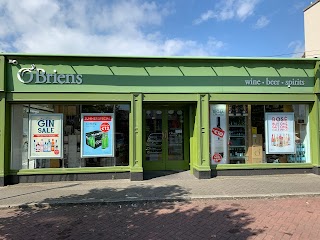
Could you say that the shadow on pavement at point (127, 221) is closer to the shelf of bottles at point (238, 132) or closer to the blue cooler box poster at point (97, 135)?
the blue cooler box poster at point (97, 135)

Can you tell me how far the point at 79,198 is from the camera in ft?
24.3

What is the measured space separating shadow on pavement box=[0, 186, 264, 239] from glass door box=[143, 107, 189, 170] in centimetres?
369

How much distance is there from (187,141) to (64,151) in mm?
4418

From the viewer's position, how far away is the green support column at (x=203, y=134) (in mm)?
9969

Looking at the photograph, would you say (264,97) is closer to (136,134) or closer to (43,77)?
(136,134)

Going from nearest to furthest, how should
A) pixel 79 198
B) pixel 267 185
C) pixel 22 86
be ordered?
pixel 79 198 → pixel 267 185 → pixel 22 86

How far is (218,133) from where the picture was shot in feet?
34.6

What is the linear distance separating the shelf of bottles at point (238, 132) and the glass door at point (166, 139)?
1.68 m

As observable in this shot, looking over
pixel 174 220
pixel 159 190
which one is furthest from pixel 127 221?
pixel 159 190

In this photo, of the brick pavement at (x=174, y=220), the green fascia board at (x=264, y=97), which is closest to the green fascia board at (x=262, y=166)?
the green fascia board at (x=264, y=97)

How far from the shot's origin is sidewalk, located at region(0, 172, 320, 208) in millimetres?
7348

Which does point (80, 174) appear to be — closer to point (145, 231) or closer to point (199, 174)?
point (199, 174)

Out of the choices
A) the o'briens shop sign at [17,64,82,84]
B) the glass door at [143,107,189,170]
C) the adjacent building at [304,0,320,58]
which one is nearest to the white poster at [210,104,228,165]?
the glass door at [143,107,189,170]

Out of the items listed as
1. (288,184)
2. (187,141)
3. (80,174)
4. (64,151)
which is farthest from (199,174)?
(64,151)
